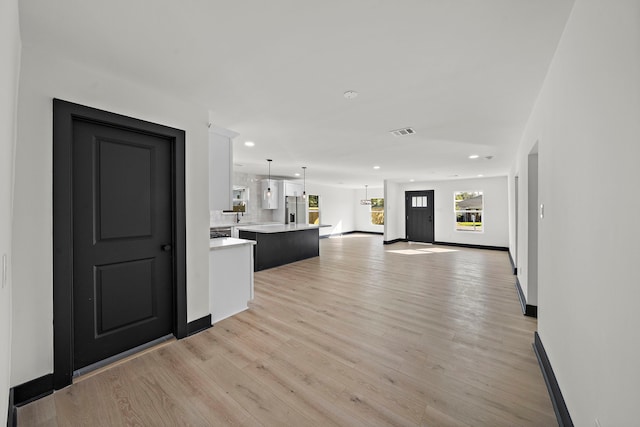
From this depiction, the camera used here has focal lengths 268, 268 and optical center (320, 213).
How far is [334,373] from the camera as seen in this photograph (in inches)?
84.2

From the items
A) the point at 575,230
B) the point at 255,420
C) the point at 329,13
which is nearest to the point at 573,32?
the point at 575,230

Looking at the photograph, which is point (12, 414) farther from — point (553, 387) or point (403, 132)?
point (403, 132)

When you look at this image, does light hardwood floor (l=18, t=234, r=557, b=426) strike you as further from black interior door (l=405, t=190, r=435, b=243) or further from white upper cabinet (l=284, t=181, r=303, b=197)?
black interior door (l=405, t=190, r=435, b=243)

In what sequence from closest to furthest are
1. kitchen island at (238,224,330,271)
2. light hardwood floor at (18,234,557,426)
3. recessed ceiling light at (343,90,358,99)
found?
1. light hardwood floor at (18,234,557,426)
2. recessed ceiling light at (343,90,358,99)
3. kitchen island at (238,224,330,271)

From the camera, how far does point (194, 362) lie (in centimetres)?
229

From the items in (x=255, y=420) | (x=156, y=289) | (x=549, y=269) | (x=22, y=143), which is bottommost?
(x=255, y=420)

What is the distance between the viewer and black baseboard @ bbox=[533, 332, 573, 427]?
1.58 metres

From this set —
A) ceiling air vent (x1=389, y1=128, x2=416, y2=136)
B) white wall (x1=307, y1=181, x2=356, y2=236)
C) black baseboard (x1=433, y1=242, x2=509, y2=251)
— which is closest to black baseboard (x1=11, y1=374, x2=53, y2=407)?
ceiling air vent (x1=389, y1=128, x2=416, y2=136)

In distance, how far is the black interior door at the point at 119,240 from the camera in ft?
7.05

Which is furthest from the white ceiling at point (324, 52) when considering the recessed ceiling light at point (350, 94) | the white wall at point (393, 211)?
the white wall at point (393, 211)

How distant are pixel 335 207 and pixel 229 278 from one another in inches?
381

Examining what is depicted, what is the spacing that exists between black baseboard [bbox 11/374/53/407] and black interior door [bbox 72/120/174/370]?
23cm

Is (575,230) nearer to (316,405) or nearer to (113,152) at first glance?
(316,405)

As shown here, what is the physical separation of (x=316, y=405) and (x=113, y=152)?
258 cm
